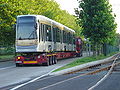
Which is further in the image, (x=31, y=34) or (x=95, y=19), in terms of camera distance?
(x=95, y=19)

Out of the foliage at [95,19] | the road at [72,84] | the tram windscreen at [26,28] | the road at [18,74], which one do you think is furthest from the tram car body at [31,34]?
the foliage at [95,19]

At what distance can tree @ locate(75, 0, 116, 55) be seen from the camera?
37375mm

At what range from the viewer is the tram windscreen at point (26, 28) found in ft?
75.8

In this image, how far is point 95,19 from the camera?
37000 millimetres

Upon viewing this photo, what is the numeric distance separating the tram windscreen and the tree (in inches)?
589

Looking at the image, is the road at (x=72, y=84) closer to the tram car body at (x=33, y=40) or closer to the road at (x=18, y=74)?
the road at (x=18, y=74)

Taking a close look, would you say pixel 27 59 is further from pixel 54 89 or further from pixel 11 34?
pixel 11 34

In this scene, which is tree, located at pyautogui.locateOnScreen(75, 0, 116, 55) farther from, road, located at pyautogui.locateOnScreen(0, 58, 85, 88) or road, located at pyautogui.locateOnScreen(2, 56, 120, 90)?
road, located at pyautogui.locateOnScreen(2, 56, 120, 90)

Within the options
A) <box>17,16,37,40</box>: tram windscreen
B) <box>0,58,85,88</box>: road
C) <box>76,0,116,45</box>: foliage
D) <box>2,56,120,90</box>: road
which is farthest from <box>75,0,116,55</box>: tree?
<box>2,56,120,90</box>: road

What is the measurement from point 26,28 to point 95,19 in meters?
15.4

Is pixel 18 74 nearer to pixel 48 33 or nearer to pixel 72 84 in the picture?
pixel 72 84

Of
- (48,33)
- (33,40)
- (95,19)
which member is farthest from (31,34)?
(95,19)

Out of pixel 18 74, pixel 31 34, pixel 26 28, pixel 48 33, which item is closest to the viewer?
pixel 18 74

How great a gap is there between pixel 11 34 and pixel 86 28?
10331 millimetres
